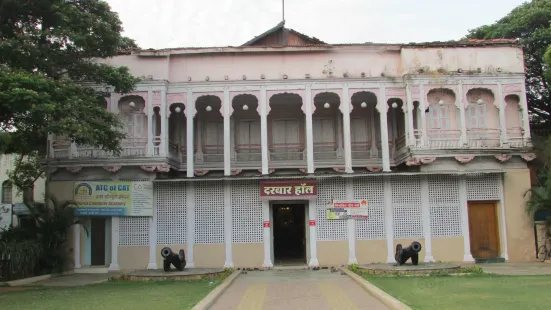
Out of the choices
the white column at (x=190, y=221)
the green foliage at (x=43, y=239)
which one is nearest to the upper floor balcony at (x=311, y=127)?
the white column at (x=190, y=221)

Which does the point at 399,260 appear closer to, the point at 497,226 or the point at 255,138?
the point at 497,226

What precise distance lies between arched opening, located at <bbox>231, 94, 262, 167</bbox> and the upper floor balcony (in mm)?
45

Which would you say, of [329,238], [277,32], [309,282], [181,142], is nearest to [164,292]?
[309,282]

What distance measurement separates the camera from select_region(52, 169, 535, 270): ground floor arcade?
20641mm

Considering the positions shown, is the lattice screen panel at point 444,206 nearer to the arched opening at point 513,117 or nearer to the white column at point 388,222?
the white column at point 388,222

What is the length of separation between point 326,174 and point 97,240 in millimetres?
9779

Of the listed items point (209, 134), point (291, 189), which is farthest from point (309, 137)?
point (209, 134)

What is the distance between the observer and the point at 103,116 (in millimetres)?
17125

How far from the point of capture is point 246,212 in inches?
826

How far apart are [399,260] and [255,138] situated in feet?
28.6

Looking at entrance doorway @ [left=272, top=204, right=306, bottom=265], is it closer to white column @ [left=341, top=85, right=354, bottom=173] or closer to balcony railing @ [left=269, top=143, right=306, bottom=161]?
balcony railing @ [left=269, top=143, right=306, bottom=161]

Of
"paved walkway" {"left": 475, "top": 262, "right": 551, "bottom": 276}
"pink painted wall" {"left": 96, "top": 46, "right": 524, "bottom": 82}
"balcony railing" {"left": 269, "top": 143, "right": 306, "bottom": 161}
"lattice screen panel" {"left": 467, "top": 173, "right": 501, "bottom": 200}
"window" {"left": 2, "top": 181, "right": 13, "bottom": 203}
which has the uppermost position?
"pink painted wall" {"left": 96, "top": 46, "right": 524, "bottom": 82}

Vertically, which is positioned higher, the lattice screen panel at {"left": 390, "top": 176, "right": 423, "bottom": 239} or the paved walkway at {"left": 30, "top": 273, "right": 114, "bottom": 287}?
the lattice screen panel at {"left": 390, "top": 176, "right": 423, "bottom": 239}

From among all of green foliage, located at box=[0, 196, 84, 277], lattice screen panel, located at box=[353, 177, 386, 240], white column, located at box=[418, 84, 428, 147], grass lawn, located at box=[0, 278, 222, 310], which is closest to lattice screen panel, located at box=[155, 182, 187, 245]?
green foliage, located at box=[0, 196, 84, 277]
